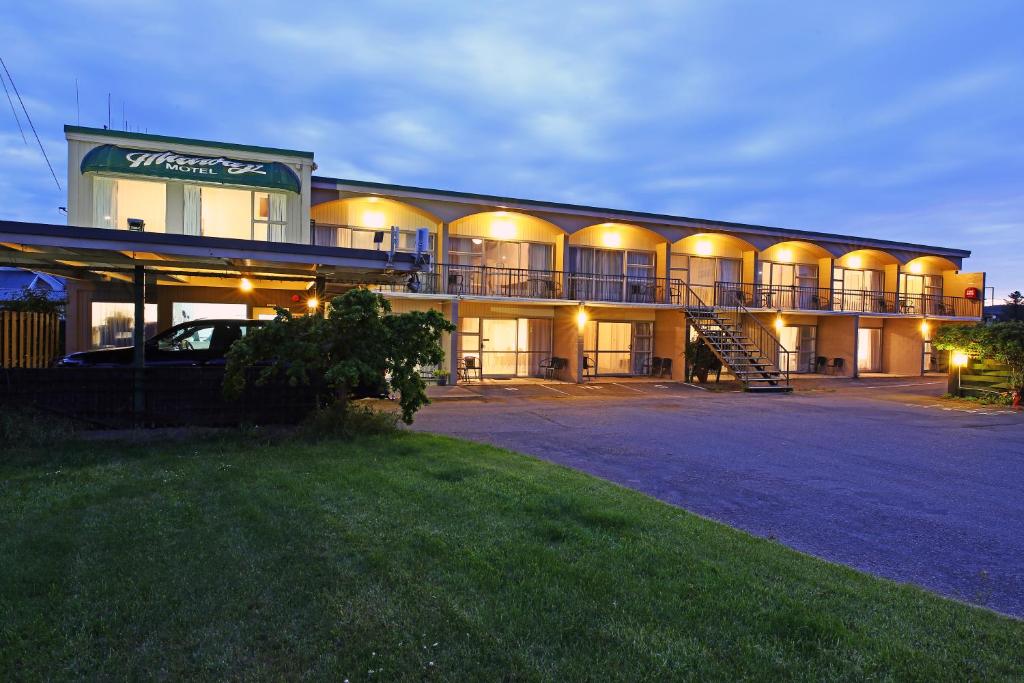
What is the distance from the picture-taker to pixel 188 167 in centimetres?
1652

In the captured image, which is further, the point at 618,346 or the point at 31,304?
the point at 618,346

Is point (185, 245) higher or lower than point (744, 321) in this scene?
higher

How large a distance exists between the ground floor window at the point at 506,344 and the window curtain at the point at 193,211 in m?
8.90

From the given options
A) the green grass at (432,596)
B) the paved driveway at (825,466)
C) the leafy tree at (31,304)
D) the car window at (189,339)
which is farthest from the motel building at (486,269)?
the green grass at (432,596)

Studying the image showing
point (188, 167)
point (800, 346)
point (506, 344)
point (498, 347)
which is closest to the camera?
point (188, 167)

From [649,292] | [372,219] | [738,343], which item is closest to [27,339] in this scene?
[372,219]

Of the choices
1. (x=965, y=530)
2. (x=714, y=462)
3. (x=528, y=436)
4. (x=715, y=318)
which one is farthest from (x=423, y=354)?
(x=715, y=318)

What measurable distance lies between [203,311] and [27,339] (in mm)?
5350

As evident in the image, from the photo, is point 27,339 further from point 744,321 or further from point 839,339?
point 839,339

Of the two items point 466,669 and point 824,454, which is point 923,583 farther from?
point 824,454

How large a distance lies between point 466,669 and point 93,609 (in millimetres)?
2331

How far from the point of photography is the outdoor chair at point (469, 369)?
71.3 feet

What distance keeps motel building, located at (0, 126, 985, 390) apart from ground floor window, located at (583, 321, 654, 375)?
2.2 inches

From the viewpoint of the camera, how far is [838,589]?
455cm
